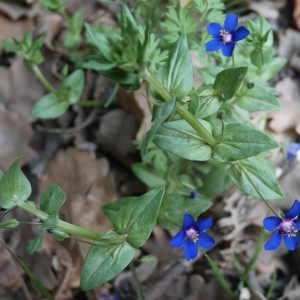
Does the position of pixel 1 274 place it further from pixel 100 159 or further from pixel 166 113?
pixel 166 113

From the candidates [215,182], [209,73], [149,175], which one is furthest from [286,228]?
[149,175]

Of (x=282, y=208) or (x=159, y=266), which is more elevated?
(x=282, y=208)

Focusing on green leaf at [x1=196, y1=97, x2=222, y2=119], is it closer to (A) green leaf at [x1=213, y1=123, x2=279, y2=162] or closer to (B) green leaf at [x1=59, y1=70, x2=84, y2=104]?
(A) green leaf at [x1=213, y1=123, x2=279, y2=162]

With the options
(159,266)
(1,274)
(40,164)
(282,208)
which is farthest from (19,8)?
(282,208)

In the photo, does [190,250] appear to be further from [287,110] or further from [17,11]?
[17,11]

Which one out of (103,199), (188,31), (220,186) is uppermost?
(188,31)

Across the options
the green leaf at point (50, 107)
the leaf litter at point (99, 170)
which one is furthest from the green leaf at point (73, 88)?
the leaf litter at point (99, 170)
